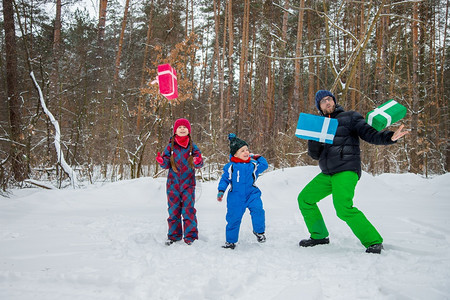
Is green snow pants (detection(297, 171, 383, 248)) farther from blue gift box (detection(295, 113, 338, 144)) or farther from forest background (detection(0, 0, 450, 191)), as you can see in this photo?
forest background (detection(0, 0, 450, 191))

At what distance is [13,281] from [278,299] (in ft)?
5.65

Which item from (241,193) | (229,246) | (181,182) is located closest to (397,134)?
(241,193)

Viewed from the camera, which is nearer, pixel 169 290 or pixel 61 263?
pixel 169 290

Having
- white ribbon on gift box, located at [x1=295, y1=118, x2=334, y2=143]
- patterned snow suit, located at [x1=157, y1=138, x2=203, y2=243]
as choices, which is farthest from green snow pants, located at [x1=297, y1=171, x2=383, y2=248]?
patterned snow suit, located at [x1=157, y1=138, x2=203, y2=243]

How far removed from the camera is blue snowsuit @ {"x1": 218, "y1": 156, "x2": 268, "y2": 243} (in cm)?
312

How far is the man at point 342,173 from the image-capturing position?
8.75 feet

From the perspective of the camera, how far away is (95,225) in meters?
3.52

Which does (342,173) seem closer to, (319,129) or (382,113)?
(319,129)

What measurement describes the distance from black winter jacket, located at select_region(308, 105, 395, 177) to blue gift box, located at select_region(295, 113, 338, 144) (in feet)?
0.18

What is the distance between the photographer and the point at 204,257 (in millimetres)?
2643

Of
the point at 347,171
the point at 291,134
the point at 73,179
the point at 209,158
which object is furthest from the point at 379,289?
the point at 209,158

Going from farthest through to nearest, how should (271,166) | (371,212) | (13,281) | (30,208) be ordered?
1. (271,166)
2. (371,212)
3. (30,208)
4. (13,281)

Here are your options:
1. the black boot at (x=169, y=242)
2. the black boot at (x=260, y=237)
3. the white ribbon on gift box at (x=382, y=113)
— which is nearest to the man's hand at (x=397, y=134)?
the white ribbon on gift box at (x=382, y=113)

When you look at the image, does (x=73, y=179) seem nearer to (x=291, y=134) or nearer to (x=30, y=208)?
(x=30, y=208)
